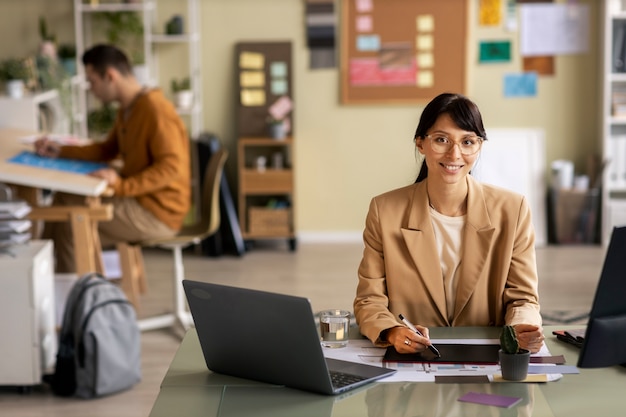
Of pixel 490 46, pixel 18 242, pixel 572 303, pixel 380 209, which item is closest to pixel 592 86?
pixel 490 46

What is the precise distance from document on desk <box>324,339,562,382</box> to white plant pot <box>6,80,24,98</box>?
3.66 m

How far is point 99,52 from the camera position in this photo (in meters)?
4.67

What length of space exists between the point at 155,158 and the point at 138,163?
0.12 m

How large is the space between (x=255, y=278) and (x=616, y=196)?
2767 mm

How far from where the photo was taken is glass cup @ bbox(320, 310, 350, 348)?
2.11 m

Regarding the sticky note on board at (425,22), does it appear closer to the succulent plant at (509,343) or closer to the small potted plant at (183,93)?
the small potted plant at (183,93)

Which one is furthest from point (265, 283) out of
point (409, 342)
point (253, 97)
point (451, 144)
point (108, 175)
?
point (409, 342)

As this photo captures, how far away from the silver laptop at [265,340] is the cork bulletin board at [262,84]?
4.94m

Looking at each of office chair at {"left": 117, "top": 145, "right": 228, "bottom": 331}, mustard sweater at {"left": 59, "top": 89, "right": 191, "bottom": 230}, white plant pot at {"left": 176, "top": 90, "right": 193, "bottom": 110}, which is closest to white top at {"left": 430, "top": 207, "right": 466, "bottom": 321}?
office chair at {"left": 117, "top": 145, "right": 228, "bottom": 331}

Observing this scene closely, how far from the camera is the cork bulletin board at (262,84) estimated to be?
6.75m

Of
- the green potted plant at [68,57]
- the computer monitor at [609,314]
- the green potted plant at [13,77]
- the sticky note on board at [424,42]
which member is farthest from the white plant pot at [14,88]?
the computer monitor at [609,314]

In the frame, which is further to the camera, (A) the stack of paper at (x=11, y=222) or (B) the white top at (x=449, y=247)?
(A) the stack of paper at (x=11, y=222)

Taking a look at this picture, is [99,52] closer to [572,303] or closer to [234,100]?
[234,100]

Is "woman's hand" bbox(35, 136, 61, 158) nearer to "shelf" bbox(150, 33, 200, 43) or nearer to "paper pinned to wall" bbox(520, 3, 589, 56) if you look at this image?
"shelf" bbox(150, 33, 200, 43)
